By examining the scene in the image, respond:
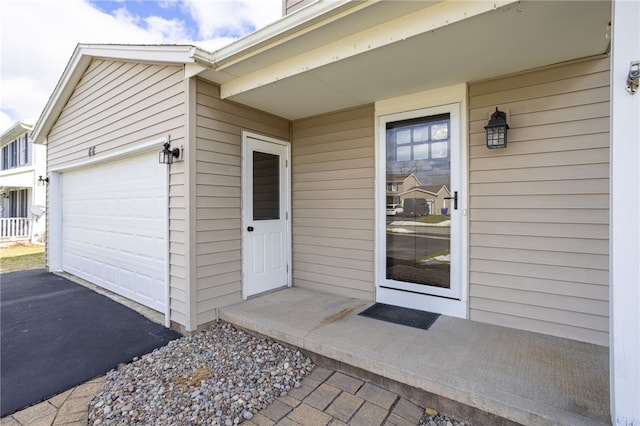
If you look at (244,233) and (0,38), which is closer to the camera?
(244,233)

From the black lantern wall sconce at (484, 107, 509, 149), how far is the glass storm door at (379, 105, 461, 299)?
31 centimetres

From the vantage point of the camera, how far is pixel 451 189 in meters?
3.10

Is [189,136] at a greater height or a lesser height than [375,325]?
greater

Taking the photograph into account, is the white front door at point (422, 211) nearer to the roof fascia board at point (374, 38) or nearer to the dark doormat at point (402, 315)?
the dark doormat at point (402, 315)

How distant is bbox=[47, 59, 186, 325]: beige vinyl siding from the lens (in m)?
3.37

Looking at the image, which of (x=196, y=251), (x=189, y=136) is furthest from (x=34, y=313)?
(x=189, y=136)

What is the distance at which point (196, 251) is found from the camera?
3.23 metres

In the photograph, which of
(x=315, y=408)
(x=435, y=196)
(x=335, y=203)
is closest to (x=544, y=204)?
(x=435, y=196)

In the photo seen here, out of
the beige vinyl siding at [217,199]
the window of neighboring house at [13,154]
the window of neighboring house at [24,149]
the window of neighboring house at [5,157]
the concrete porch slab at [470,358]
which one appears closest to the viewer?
the concrete porch slab at [470,358]

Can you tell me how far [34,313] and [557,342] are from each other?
5784mm

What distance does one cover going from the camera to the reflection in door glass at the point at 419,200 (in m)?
3.18

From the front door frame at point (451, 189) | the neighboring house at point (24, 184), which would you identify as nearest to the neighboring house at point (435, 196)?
the front door frame at point (451, 189)

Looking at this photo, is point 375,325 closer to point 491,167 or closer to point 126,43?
point 491,167

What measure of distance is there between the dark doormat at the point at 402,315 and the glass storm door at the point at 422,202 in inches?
9.2
